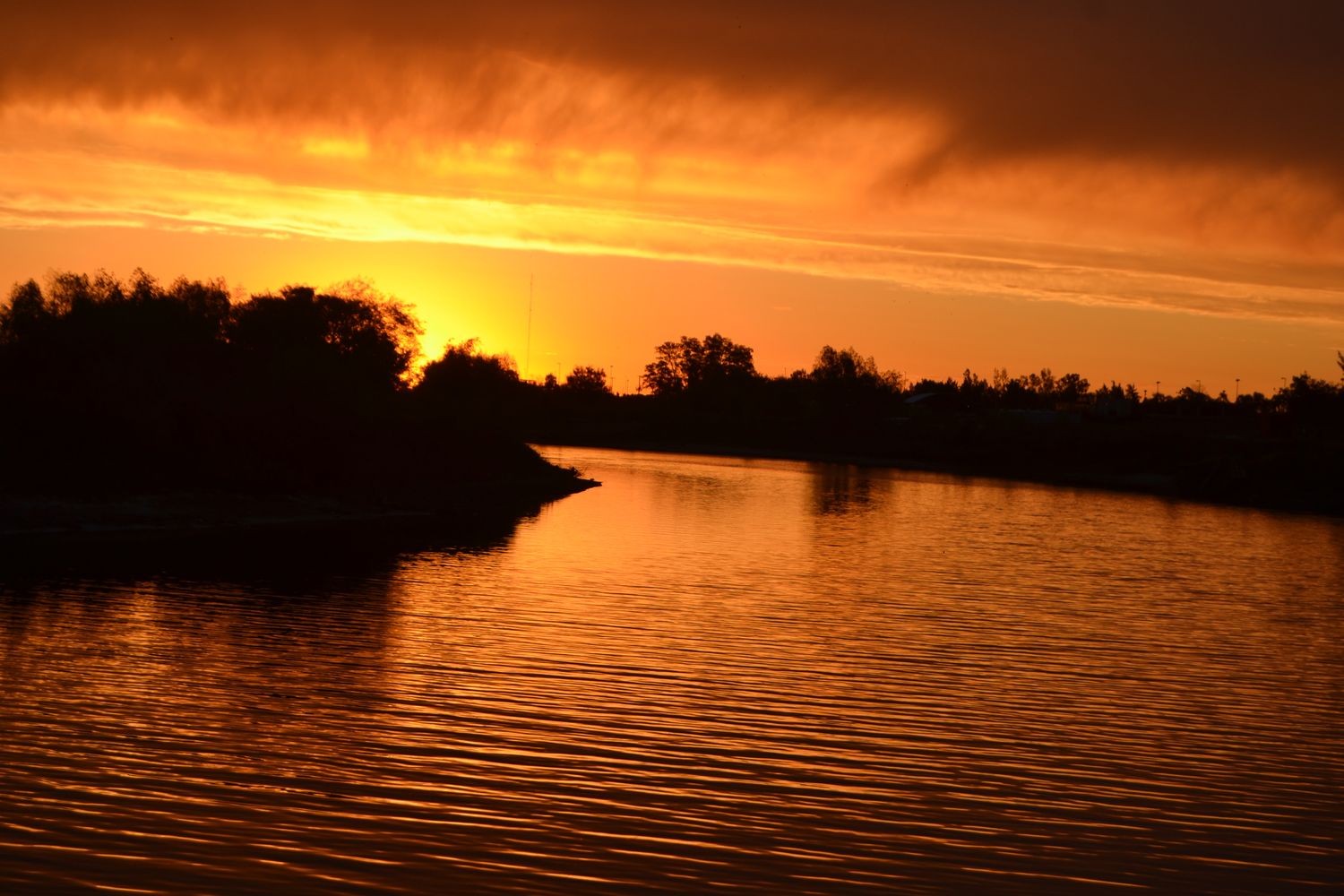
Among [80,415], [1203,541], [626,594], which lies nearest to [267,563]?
[626,594]

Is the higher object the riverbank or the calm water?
the riverbank

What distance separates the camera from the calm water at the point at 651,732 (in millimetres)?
13500

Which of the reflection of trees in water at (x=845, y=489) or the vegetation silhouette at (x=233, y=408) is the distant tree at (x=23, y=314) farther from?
the reflection of trees in water at (x=845, y=489)

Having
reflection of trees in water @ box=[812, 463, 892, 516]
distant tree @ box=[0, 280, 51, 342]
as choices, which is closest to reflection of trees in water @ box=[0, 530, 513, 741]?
distant tree @ box=[0, 280, 51, 342]

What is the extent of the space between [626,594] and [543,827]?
859 inches

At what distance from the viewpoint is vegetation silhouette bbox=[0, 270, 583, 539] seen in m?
56.2

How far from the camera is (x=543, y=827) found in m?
14.4

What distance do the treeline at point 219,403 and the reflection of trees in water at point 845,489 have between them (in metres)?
21.5

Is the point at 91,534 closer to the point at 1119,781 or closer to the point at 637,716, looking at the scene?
the point at 637,716

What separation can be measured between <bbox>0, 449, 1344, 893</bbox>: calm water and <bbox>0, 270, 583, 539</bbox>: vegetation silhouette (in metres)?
16.9

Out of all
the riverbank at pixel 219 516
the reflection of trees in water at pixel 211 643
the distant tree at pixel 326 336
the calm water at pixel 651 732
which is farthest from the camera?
the distant tree at pixel 326 336

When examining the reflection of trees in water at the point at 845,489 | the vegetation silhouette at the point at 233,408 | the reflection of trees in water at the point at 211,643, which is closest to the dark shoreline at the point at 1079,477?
the reflection of trees in water at the point at 845,489

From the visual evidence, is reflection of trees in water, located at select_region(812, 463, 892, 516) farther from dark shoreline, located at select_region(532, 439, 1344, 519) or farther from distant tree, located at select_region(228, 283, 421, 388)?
distant tree, located at select_region(228, 283, 421, 388)

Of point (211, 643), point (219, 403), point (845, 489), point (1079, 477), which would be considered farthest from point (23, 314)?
point (1079, 477)
